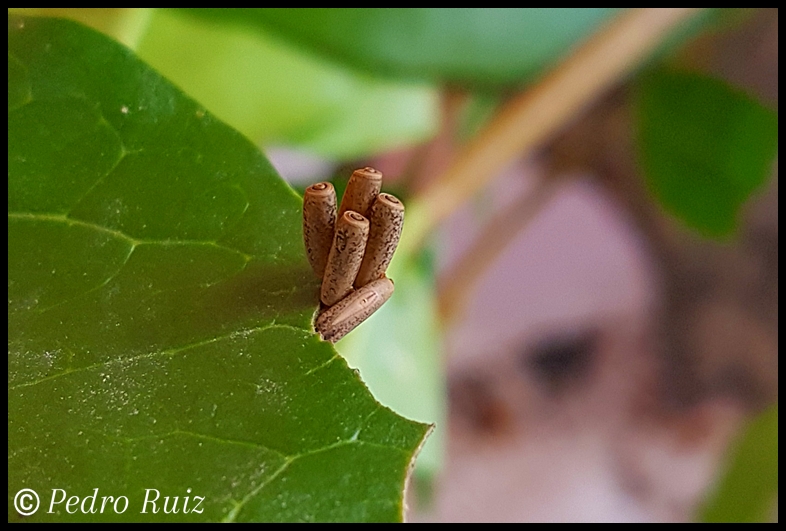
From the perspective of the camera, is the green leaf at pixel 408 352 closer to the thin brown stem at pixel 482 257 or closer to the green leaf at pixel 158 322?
the thin brown stem at pixel 482 257

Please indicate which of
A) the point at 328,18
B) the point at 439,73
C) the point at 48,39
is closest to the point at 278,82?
the point at 328,18

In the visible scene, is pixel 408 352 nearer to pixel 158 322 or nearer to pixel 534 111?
pixel 534 111

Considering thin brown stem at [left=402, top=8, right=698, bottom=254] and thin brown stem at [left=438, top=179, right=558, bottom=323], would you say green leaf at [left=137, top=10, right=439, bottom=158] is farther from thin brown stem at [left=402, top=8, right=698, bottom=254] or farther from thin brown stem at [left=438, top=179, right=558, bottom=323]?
thin brown stem at [left=438, top=179, right=558, bottom=323]

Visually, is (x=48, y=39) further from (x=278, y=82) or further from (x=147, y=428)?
(x=278, y=82)

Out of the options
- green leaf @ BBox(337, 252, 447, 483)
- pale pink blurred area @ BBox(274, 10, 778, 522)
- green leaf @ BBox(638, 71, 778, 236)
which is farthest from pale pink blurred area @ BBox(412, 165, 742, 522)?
green leaf @ BBox(337, 252, 447, 483)

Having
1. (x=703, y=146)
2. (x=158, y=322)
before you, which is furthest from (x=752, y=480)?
(x=158, y=322)
